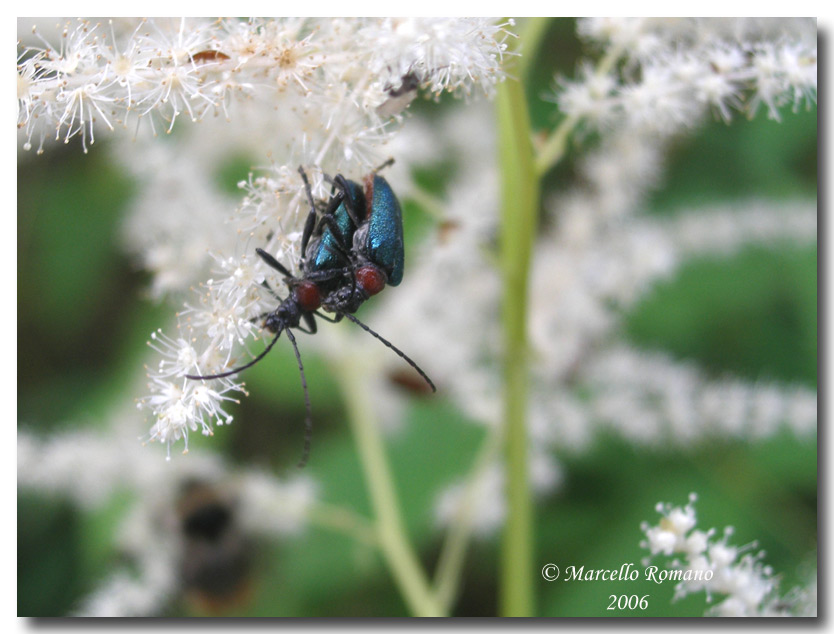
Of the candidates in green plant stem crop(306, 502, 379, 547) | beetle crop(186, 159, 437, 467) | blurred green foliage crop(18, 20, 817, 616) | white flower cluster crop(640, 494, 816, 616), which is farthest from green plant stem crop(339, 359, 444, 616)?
beetle crop(186, 159, 437, 467)

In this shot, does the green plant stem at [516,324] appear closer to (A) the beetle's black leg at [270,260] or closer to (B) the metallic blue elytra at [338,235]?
(B) the metallic blue elytra at [338,235]

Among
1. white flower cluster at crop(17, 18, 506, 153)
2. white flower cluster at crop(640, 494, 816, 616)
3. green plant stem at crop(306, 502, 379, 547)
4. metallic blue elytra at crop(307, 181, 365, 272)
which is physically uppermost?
white flower cluster at crop(17, 18, 506, 153)

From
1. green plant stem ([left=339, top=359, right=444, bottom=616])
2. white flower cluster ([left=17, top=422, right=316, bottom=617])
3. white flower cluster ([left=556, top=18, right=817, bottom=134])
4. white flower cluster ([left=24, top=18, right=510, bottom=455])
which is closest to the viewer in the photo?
white flower cluster ([left=24, top=18, right=510, bottom=455])

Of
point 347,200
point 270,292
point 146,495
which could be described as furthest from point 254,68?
point 146,495

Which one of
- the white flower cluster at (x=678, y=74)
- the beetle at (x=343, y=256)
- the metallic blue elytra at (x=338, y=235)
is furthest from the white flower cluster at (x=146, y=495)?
the white flower cluster at (x=678, y=74)

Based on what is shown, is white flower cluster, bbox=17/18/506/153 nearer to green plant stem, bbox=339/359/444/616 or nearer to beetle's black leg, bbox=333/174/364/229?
beetle's black leg, bbox=333/174/364/229

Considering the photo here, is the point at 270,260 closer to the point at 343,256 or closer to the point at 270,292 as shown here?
the point at 270,292
